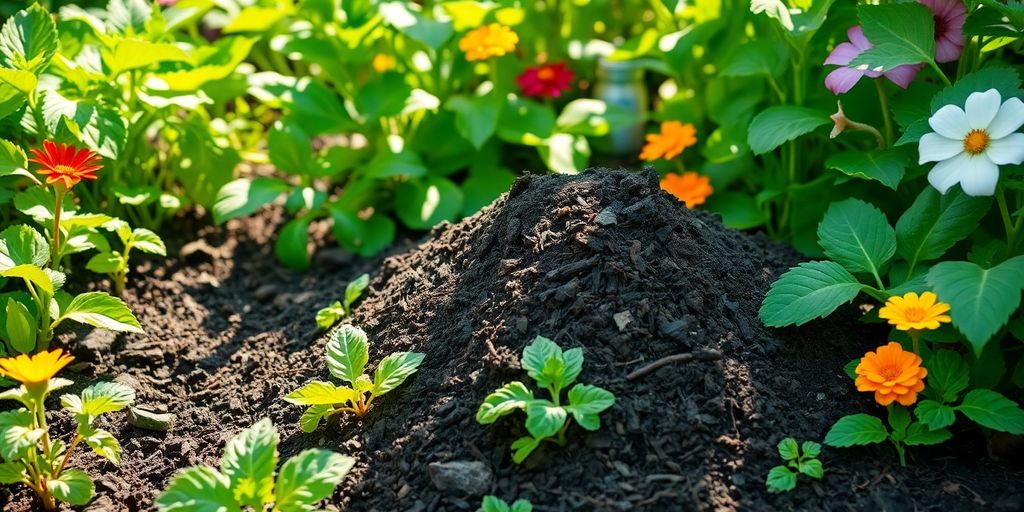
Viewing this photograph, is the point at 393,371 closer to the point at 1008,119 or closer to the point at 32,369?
the point at 32,369

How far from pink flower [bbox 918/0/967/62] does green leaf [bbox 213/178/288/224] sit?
2131 millimetres

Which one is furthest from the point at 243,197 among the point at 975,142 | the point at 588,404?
the point at 975,142

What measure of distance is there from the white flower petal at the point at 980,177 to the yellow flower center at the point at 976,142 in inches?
0.7

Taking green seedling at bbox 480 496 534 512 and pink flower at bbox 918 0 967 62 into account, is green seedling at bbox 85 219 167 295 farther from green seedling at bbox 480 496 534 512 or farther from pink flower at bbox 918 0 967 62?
pink flower at bbox 918 0 967 62

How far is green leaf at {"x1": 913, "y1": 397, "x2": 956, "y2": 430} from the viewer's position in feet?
6.75

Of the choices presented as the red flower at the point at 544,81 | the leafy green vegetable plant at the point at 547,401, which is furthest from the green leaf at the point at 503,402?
the red flower at the point at 544,81

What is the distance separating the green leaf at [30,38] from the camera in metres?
2.64

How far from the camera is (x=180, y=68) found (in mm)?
3098

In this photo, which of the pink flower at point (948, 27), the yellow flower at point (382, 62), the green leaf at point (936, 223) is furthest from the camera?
the yellow flower at point (382, 62)

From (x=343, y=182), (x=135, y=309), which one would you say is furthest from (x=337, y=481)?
(x=343, y=182)

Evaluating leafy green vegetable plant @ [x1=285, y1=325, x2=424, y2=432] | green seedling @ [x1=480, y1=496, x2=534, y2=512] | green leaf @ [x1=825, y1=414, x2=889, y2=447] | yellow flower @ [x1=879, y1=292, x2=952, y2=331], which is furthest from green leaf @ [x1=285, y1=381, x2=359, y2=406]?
yellow flower @ [x1=879, y1=292, x2=952, y2=331]

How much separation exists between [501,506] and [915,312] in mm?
1011

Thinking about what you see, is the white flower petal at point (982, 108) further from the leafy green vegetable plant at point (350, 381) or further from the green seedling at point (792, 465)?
the leafy green vegetable plant at point (350, 381)

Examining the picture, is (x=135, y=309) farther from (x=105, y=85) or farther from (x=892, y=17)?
(x=892, y=17)
